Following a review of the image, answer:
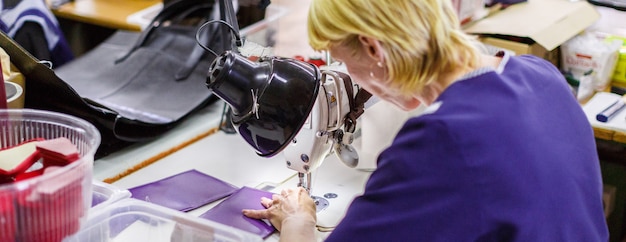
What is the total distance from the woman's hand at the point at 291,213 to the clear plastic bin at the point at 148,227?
188 millimetres

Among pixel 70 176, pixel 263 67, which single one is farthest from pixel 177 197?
pixel 70 176

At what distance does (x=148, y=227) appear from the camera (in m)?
1.42

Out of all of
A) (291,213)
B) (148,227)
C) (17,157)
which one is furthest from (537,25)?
(17,157)

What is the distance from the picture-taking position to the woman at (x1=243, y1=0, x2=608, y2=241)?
3.59 feet

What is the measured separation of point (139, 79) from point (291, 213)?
0.90 m

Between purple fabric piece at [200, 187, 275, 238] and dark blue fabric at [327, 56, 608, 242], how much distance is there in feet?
1.31

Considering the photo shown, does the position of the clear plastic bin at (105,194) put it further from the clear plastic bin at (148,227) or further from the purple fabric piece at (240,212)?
the purple fabric piece at (240,212)

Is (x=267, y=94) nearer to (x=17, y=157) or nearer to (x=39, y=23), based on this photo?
(x=17, y=157)

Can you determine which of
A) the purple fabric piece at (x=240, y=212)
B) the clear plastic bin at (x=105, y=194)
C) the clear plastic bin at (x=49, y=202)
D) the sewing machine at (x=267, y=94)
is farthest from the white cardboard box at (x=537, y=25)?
the clear plastic bin at (x=49, y=202)

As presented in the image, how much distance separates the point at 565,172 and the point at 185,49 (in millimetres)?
1439

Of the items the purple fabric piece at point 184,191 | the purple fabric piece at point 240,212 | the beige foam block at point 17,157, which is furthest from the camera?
the purple fabric piece at point 184,191

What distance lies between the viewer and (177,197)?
1.68m

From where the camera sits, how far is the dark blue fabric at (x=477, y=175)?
1.09m

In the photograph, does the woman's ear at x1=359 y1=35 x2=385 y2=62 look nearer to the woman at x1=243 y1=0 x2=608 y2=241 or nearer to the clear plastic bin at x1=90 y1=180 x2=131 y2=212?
the woman at x1=243 y1=0 x2=608 y2=241
